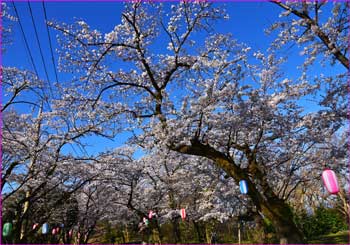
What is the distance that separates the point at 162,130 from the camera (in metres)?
8.23

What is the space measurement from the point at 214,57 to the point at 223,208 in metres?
11.3

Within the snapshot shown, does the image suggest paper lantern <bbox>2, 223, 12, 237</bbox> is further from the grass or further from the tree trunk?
the grass

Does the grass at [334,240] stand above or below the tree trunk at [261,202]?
below

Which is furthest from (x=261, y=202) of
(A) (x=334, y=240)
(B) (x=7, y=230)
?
(A) (x=334, y=240)

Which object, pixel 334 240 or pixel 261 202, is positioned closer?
pixel 261 202

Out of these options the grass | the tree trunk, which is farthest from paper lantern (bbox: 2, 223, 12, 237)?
the grass

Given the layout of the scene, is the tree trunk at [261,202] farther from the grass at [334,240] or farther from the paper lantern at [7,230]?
the grass at [334,240]

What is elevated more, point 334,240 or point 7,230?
point 7,230

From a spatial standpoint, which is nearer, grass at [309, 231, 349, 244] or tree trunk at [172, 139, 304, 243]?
tree trunk at [172, 139, 304, 243]

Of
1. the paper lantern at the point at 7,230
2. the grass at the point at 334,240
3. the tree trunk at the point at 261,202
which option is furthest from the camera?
the grass at the point at 334,240

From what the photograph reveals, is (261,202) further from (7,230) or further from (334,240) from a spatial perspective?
(334,240)

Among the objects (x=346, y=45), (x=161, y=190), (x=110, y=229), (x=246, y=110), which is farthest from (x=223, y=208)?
(x=110, y=229)

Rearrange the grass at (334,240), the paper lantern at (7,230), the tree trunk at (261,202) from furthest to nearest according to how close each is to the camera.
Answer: the grass at (334,240) < the paper lantern at (7,230) < the tree trunk at (261,202)

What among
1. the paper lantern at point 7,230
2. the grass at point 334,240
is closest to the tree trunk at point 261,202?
the paper lantern at point 7,230
